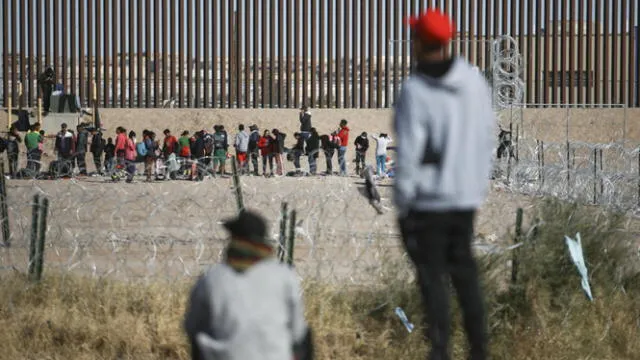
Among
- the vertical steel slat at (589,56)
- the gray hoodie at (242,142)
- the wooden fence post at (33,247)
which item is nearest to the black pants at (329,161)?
the gray hoodie at (242,142)

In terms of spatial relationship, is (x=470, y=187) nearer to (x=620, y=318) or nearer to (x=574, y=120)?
(x=620, y=318)

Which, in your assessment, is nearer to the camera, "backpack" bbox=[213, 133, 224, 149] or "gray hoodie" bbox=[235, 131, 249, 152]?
"backpack" bbox=[213, 133, 224, 149]

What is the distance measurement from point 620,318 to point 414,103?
4022 millimetres

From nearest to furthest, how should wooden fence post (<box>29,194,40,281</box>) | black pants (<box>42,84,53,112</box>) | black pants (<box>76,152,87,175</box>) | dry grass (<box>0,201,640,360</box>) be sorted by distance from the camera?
dry grass (<box>0,201,640,360</box>) < wooden fence post (<box>29,194,40,281</box>) < black pants (<box>76,152,87,175</box>) < black pants (<box>42,84,53,112</box>)

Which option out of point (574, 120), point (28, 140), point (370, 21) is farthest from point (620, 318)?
point (370, 21)

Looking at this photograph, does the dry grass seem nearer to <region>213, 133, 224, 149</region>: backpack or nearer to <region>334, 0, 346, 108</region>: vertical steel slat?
<region>213, 133, 224, 149</region>: backpack

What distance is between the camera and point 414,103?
13.5 feet

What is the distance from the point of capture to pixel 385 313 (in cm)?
743

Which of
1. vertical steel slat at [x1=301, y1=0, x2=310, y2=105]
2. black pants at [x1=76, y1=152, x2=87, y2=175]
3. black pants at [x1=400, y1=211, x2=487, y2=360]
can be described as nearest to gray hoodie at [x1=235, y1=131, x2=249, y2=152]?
black pants at [x1=76, y1=152, x2=87, y2=175]

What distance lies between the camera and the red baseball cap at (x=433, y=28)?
13.5 ft

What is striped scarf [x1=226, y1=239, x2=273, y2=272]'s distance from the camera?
3787 mm

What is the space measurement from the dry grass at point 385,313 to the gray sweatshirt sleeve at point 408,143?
3042mm

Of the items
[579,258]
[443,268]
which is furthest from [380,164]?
[443,268]

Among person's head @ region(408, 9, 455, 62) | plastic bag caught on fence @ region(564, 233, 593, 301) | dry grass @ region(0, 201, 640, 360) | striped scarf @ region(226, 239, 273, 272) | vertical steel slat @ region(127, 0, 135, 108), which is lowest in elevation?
dry grass @ region(0, 201, 640, 360)
